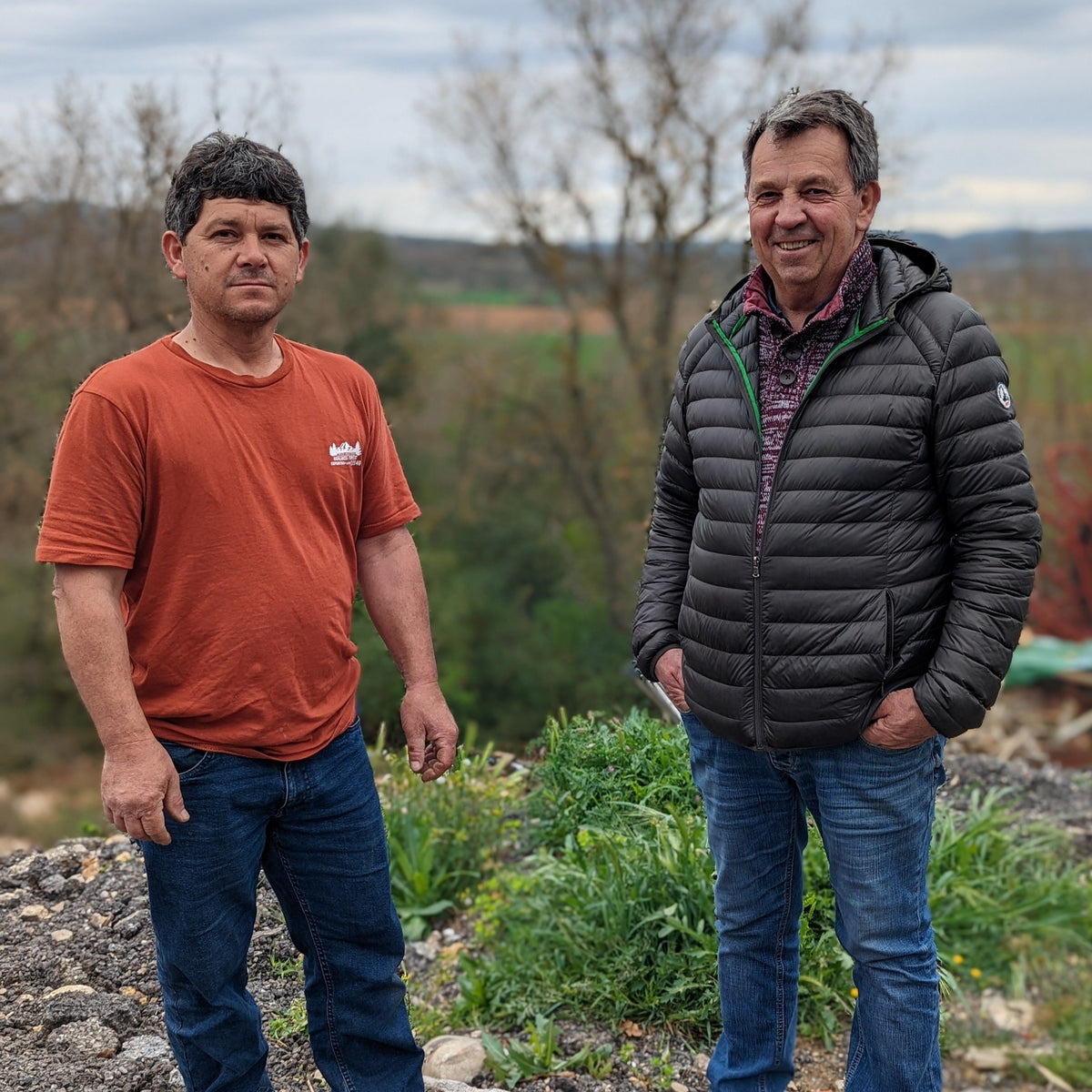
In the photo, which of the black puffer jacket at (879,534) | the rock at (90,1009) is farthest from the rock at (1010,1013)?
the rock at (90,1009)

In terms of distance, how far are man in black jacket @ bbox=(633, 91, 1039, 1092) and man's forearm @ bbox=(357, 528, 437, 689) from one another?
602 millimetres

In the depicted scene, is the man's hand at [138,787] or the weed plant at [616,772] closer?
the man's hand at [138,787]

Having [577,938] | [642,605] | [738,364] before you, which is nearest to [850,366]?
[738,364]

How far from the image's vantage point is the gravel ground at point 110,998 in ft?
9.44

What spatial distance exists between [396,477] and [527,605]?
15554mm

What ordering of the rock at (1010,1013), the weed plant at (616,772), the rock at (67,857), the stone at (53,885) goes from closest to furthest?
the weed plant at (616,772), the stone at (53,885), the rock at (67,857), the rock at (1010,1013)

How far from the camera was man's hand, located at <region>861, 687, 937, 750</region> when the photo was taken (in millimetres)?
2285

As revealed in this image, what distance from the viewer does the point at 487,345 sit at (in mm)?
22062

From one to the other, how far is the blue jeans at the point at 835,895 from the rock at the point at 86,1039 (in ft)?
4.94

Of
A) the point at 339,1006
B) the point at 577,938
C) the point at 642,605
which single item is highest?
the point at 642,605

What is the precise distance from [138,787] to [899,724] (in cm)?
146

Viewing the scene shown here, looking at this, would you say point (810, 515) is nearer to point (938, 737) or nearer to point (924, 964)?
point (938, 737)

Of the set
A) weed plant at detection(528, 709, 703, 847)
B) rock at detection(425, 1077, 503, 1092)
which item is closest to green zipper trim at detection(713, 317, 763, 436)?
weed plant at detection(528, 709, 703, 847)

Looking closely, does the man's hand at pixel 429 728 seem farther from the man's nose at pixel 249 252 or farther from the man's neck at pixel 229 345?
the man's nose at pixel 249 252
